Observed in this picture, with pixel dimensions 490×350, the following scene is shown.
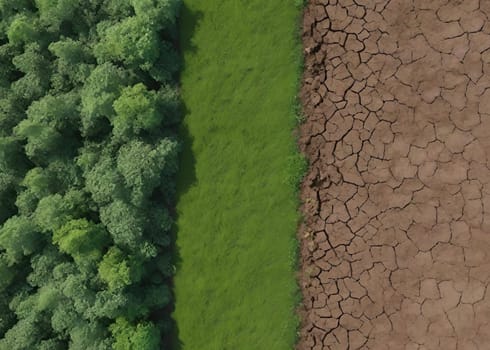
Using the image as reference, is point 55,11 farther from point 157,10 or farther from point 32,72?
point 157,10

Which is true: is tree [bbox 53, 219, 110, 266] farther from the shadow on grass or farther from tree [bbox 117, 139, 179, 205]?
the shadow on grass

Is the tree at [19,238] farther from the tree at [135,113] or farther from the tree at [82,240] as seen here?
the tree at [135,113]

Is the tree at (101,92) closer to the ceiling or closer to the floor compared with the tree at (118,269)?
closer to the ceiling

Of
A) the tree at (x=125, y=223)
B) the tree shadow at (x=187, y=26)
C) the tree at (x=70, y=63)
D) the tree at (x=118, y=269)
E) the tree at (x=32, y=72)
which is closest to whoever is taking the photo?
the tree at (x=118, y=269)

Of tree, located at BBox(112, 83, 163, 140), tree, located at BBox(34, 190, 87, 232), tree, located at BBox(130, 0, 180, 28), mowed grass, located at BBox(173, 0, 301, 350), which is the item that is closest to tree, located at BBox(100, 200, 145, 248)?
tree, located at BBox(34, 190, 87, 232)

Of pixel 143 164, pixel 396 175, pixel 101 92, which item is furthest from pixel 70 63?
pixel 396 175

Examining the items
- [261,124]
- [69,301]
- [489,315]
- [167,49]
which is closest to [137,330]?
[69,301]

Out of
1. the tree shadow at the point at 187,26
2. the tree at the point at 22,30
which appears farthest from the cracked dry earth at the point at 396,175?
the tree at the point at 22,30
